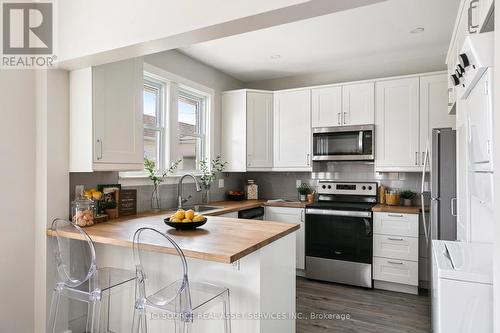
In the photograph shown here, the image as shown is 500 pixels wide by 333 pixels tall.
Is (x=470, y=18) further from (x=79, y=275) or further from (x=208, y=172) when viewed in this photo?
(x=208, y=172)

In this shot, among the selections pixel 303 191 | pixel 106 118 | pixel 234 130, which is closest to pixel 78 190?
pixel 106 118

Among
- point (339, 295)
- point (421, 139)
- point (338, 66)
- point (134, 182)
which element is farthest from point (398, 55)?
point (134, 182)

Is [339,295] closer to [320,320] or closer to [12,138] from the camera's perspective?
[320,320]

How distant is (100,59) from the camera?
2080 millimetres

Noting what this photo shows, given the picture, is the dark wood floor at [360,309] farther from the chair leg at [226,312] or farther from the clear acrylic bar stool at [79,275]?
the clear acrylic bar stool at [79,275]

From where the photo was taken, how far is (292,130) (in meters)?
4.25

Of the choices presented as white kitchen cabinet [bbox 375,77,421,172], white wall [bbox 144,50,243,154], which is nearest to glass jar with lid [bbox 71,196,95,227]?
white wall [bbox 144,50,243,154]

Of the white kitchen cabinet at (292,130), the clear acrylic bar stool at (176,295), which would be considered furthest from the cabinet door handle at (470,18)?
the white kitchen cabinet at (292,130)

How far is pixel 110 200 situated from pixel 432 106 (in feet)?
11.3

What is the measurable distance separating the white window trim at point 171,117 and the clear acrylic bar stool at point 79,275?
76cm

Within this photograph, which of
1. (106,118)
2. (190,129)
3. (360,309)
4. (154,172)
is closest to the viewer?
(106,118)

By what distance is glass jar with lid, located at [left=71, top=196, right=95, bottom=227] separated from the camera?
7.55 ft

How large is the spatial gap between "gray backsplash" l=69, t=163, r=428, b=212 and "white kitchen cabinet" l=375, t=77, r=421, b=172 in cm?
30

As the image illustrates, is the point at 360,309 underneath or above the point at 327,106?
underneath
